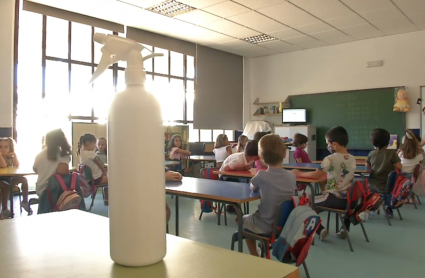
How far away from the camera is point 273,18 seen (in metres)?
6.08

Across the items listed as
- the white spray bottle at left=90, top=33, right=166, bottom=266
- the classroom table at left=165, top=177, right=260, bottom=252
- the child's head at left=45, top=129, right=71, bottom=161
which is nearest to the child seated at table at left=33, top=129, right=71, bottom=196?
the child's head at left=45, top=129, right=71, bottom=161

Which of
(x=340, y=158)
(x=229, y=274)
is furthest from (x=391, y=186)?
(x=229, y=274)

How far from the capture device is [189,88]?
8391mm

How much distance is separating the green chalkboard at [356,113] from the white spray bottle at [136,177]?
24.3 feet

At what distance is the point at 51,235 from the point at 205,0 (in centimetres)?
505

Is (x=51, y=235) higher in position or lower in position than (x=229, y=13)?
lower

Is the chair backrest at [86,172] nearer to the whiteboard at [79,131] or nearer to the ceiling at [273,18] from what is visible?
the whiteboard at [79,131]

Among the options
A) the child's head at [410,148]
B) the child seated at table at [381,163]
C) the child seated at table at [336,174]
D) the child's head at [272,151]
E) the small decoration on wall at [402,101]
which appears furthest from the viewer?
the small decoration on wall at [402,101]

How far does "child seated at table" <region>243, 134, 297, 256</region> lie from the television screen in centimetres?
618

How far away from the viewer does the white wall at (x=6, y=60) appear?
5.21 metres

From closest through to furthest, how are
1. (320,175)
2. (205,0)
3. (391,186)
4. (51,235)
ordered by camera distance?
(51,235)
(320,175)
(391,186)
(205,0)

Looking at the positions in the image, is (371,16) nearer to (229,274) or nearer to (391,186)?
(391,186)

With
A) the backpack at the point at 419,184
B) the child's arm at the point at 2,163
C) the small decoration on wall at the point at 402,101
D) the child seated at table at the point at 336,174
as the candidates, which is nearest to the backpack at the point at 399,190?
the child seated at table at the point at 336,174

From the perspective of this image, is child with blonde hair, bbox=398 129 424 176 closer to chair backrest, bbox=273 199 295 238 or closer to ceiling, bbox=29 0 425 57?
ceiling, bbox=29 0 425 57
